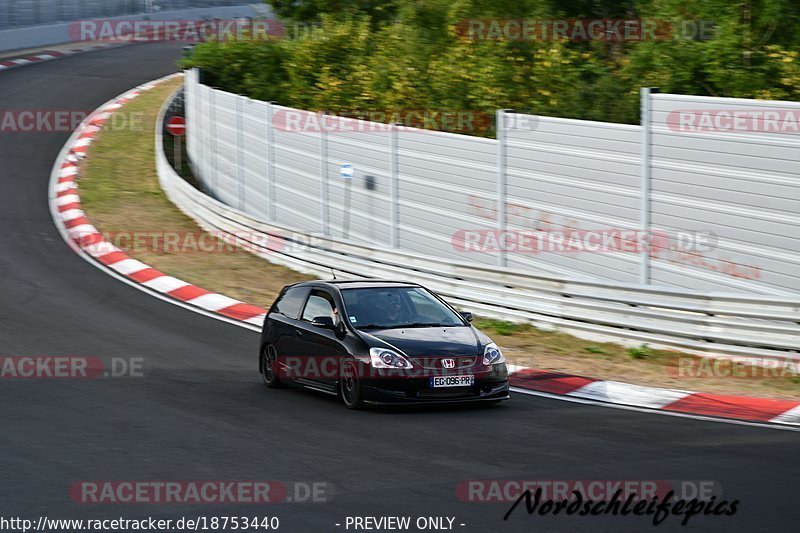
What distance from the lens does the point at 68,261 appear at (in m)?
22.4

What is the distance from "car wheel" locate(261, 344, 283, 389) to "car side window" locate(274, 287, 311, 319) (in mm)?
474

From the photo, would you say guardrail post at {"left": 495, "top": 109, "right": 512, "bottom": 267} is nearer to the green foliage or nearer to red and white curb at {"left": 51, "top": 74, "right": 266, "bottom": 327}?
the green foliage

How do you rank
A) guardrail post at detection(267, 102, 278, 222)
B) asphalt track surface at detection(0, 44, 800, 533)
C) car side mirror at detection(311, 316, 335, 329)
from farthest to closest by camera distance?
guardrail post at detection(267, 102, 278, 222) → car side mirror at detection(311, 316, 335, 329) → asphalt track surface at detection(0, 44, 800, 533)

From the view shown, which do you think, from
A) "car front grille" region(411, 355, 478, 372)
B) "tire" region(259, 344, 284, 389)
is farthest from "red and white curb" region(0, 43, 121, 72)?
"car front grille" region(411, 355, 478, 372)

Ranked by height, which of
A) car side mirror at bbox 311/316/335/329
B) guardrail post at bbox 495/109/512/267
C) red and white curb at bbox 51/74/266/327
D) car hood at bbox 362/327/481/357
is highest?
guardrail post at bbox 495/109/512/267

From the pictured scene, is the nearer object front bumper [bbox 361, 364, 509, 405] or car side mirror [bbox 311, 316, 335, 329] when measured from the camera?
front bumper [bbox 361, 364, 509, 405]

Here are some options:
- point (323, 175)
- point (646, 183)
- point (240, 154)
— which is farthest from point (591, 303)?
point (240, 154)

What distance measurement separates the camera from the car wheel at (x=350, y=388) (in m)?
11.9

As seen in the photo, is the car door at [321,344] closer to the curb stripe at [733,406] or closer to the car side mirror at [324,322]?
the car side mirror at [324,322]

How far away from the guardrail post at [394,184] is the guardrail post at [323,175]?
2.36 metres

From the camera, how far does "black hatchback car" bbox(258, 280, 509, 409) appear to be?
11.7 m

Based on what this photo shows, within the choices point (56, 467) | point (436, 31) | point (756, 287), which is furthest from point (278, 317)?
point (436, 31)

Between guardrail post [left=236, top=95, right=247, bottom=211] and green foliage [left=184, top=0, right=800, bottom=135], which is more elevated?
green foliage [left=184, top=0, right=800, bottom=135]

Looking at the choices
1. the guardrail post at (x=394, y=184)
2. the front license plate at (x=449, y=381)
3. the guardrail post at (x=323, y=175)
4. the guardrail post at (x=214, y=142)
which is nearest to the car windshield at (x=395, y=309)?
the front license plate at (x=449, y=381)
